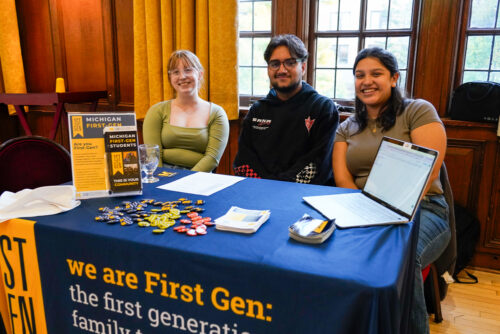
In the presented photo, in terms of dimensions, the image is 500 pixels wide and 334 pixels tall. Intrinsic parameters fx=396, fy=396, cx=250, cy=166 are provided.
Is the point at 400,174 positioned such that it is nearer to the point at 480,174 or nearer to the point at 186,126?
the point at 186,126

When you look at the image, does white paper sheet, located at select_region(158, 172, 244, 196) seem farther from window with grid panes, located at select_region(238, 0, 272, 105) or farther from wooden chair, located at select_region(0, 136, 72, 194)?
window with grid panes, located at select_region(238, 0, 272, 105)

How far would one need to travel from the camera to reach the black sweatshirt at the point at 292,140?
208 centimetres

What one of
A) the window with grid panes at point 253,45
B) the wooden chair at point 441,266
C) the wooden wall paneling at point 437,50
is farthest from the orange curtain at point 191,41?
the wooden chair at point 441,266

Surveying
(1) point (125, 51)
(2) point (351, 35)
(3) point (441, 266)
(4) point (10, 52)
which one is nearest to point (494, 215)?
(3) point (441, 266)

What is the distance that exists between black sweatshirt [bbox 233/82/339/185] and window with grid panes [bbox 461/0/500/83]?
1.10 meters

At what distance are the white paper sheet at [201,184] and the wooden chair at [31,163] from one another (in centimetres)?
66

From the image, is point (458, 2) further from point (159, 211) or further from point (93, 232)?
point (93, 232)

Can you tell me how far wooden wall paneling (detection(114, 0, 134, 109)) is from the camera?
11.1 feet

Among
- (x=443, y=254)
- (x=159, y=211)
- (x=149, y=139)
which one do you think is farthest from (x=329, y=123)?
(x=159, y=211)

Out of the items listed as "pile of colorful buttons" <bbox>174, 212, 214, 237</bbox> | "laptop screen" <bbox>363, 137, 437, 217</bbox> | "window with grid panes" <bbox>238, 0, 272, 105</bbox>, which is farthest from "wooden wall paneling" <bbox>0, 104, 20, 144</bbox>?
"laptop screen" <bbox>363, 137, 437, 217</bbox>

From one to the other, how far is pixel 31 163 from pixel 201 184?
2.80 feet

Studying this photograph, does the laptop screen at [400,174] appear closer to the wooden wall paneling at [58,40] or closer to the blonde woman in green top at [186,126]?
the blonde woman in green top at [186,126]

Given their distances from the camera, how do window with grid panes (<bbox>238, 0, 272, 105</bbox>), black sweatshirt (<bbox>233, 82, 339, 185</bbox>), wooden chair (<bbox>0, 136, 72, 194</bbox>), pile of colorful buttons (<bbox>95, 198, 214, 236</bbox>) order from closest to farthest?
pile of colorful buttons (<bbox>95, 198, 214, 236</bbox>) < wooden chair (<bbox>0, 136, 72, 194</bbox>) < black sweatshirt (<bbox>233, 82, 339, 185</bbox>) < window with grid panes (<bbox>238, 0, 272, 105</bbox>)

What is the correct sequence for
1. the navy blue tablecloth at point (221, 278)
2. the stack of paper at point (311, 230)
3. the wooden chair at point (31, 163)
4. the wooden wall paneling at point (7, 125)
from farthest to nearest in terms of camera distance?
the wooden wall paneling at point (7, 125) → the wooden chair at point (31, 163) → the stack of paper at point (311, 230) → the navy blue tablecloth at point (221, 278)
